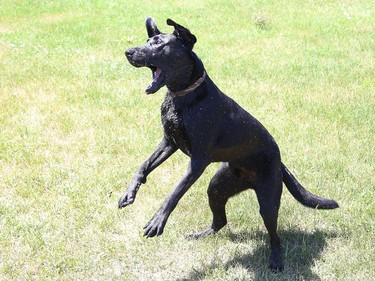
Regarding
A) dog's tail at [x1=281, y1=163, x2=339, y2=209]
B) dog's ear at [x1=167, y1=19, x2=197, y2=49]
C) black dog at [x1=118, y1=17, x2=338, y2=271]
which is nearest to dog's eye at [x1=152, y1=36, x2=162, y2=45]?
black dog at [x1=118, y1=17, x2=338, y2=271]

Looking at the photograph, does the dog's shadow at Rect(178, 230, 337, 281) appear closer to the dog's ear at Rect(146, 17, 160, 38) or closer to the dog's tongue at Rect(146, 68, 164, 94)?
the dog's tongue at Rect(146, 68, 164, 94)

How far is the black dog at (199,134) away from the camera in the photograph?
3.29 metres

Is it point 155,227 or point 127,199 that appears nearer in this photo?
point 155,227

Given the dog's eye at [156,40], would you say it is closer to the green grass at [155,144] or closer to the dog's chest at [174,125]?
the dog's chest at [174,125]

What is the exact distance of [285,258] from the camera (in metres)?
4.12

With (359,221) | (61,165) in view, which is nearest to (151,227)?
(359,221)

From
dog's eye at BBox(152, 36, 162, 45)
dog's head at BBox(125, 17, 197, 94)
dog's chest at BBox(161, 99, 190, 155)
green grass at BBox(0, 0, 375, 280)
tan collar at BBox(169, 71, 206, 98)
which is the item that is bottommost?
green grass at BBox(0, 0, 375, 280)

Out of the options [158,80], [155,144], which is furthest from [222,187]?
[155,144]

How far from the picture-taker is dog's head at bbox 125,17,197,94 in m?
3.24

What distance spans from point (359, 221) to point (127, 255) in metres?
2.02

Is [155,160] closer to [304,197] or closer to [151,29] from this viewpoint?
[151,29]

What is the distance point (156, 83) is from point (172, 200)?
747 mm

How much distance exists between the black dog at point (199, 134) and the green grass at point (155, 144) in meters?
0.59

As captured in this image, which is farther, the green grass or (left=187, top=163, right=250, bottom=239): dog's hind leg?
the green grass
